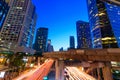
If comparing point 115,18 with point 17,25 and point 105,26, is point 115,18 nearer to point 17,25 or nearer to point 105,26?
point 105,26

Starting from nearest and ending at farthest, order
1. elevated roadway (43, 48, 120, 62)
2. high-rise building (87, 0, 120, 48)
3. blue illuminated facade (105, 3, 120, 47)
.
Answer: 1. elevated roadway (43, 48, 120, 62)
2. high-rise building (87, 0, 120, 48)
3. blue illuminated facade (105, 3, 120, 47)

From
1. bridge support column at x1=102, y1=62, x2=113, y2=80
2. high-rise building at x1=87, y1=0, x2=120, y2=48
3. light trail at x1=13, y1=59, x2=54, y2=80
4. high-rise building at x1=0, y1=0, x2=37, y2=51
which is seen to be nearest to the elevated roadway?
bridge support column at x1=102, y1=62, x2=113, y2=80

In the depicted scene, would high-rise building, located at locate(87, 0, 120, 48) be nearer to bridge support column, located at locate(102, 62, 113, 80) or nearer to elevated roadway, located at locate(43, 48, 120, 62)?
bridge support column, located at locate(102, 62, 113, 80)

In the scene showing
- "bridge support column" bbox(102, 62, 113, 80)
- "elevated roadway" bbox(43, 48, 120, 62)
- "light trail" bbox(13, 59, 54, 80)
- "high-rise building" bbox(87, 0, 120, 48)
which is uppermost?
"high-rise building" bbox(87, 0, 120, 48)

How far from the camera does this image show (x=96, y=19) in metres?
116

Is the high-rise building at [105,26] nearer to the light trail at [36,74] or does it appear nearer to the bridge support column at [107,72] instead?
the light trail at [36,74]

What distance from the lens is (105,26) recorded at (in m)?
108

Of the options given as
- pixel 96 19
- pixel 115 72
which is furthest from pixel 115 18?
pixel 115 72

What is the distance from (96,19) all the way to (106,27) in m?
14.8

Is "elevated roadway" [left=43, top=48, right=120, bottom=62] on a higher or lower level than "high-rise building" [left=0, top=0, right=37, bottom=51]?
lower

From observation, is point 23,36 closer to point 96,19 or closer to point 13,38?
point 13,38

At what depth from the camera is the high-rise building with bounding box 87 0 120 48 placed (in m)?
100

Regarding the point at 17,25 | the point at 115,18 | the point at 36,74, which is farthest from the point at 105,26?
the point at 36,74

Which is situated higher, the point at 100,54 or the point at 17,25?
the point at 17,25
